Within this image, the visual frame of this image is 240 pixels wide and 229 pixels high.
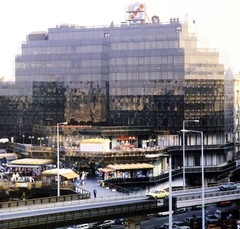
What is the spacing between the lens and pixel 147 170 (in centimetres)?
12475

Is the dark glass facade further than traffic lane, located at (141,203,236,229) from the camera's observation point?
Yes

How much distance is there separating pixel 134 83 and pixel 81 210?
7161cm

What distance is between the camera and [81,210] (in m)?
74.2

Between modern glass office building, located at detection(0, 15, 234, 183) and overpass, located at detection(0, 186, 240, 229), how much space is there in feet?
→ 169

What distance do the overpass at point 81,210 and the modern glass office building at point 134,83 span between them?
51.6m

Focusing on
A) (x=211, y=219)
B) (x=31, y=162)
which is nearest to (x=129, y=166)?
(x=31, y=162)

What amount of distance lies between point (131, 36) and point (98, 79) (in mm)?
12975

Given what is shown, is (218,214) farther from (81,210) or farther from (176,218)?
(81,210)

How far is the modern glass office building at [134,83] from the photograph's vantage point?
14125 cm

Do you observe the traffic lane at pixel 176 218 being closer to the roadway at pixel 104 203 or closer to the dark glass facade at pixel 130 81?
the roadway at pixel 104 203

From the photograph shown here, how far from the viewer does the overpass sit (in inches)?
2719

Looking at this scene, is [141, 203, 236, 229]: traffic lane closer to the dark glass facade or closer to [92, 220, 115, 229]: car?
[92, 220, 115, 229]: car

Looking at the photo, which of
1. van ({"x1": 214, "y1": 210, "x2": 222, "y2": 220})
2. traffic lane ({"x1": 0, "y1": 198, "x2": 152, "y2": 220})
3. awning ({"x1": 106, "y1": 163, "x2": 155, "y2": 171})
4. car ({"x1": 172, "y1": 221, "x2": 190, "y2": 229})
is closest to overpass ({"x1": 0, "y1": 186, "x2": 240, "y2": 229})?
traffic lane ({"x1": 0, "y1": 198, "x2": 152, "y2": 220})

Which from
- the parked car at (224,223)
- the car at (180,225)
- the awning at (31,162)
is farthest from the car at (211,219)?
the awning at (31,162)
